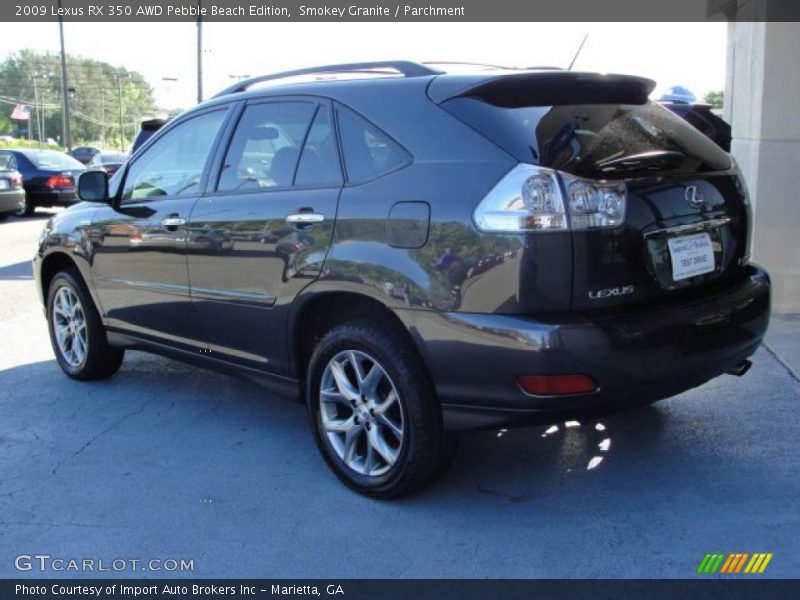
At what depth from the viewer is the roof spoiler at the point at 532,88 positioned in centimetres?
340

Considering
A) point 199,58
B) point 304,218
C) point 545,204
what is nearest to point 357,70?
point 304,218

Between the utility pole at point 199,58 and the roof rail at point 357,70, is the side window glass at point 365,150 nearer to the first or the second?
the roof rail at point 357,70

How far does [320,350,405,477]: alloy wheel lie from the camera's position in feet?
11.8

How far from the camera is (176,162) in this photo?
4.82 m

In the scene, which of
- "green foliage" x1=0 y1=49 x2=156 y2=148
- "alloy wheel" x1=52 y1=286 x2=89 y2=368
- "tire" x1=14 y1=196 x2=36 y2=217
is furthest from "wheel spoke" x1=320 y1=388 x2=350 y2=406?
"green foliage" x1=0 y1=49 x2=156 y2=148

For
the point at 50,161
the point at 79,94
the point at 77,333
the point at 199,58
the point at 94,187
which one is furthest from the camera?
the point at 79,94

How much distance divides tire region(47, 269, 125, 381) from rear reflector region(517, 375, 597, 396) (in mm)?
3301

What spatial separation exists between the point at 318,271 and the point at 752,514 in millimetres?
2063

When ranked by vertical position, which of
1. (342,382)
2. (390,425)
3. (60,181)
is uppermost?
(60,181)

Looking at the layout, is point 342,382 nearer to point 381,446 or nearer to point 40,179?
point 381,446

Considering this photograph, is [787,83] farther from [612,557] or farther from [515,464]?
[612,557]

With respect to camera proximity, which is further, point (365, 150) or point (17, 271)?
point (17, 271)

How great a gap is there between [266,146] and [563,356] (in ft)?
6.50

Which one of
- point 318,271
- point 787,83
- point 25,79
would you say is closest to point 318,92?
point 318,271
